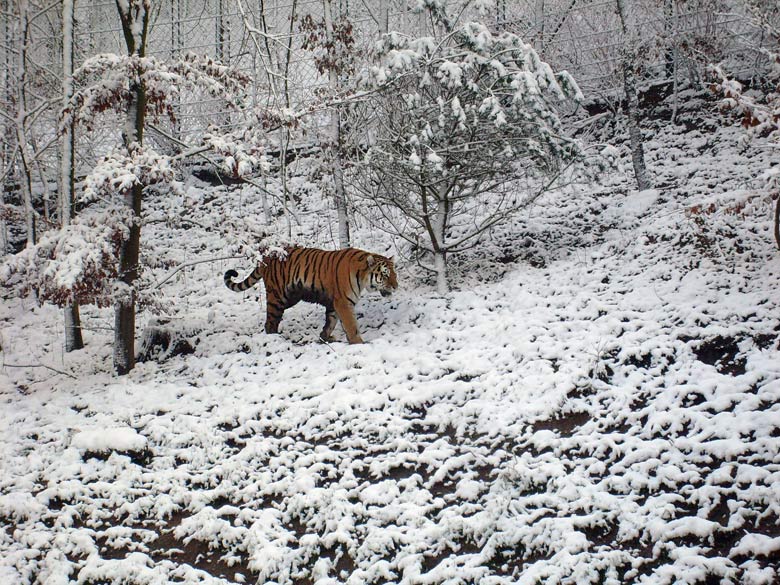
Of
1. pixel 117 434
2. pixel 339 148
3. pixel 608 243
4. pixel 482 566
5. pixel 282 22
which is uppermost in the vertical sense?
pixel 282 22

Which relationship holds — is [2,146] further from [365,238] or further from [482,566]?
[482,566]

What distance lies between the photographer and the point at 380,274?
291 inches

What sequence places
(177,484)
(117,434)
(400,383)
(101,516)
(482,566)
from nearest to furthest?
(482,566) → (101,516) → (177,484) → (117,434) → (400,383)

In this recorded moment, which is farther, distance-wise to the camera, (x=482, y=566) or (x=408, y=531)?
(x=408, y=531)

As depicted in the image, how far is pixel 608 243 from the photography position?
8.42 meters

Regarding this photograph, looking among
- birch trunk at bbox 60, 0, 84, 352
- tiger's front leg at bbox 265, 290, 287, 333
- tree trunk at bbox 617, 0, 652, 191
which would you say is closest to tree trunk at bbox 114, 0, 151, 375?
birch trunk at bbox 60, 0, 84, 352

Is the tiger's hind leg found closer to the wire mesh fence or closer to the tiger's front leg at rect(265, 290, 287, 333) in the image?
the tiger's front leg at rect(265, 290, 287, 333)

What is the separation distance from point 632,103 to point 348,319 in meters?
5.49

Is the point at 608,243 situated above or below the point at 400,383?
above

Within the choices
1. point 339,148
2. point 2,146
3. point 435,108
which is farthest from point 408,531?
point 2,146

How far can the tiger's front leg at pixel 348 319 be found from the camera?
7.21 m

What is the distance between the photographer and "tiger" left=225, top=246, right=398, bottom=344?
24.0ft

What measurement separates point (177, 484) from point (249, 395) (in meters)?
1.40

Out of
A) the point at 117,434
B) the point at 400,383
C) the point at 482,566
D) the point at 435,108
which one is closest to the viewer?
the point at 482,566
